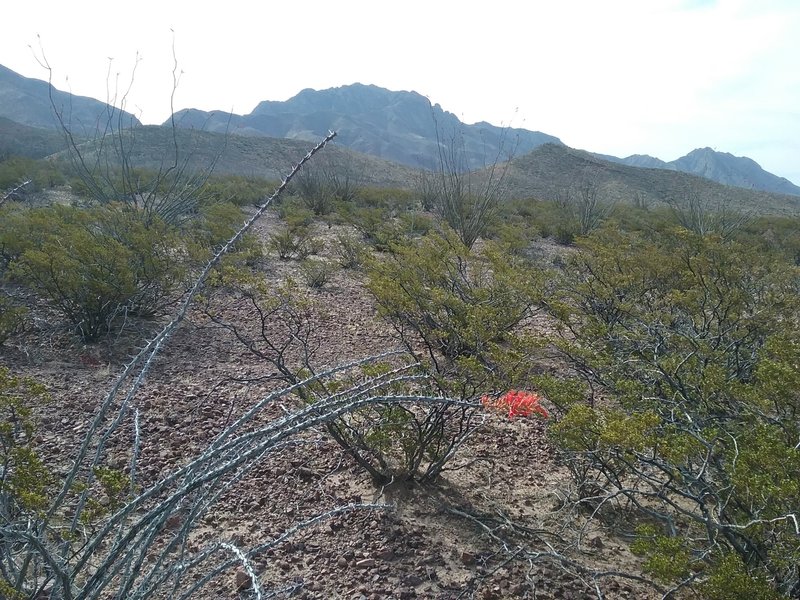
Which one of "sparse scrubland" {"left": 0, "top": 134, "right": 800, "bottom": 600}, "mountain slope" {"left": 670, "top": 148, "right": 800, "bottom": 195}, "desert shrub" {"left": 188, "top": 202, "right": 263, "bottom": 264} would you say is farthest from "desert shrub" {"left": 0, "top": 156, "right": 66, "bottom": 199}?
"mountain slope" {"left": 670, "top": 148, "right": 800, "bottom": 195}

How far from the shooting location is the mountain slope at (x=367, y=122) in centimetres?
10906

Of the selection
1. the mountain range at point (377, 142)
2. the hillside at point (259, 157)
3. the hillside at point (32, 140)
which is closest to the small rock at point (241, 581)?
the mountain range at point (377, 142)

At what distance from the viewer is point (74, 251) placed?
533cm

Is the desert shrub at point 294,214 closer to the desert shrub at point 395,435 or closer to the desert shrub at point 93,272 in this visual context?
the desert shrub at point 93,272

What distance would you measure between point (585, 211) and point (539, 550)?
43.9ft

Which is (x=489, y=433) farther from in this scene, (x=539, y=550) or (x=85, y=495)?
(x=85, y=495)

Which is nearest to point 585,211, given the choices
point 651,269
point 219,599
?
point 651,269

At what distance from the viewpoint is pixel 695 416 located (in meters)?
2.93

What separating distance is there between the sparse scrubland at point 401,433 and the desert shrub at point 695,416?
20 mm

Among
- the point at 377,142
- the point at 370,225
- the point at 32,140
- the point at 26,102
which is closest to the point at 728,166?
the point at 377,142

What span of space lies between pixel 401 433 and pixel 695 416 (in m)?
1.64

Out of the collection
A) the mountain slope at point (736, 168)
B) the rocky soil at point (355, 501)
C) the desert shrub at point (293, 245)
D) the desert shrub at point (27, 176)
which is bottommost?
the rocky soil at point (355, 501)

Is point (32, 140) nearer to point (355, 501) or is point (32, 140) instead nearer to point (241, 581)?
point (355, 501)

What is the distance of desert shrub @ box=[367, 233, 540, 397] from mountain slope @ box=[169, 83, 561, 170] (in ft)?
317
